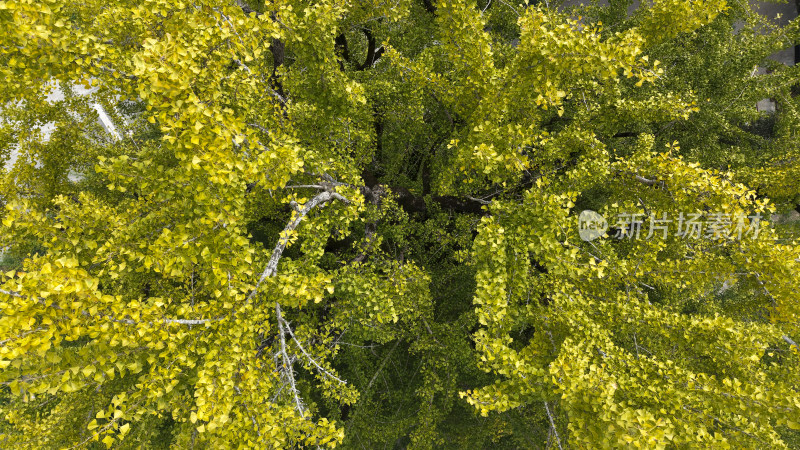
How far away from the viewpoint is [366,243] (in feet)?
22.3

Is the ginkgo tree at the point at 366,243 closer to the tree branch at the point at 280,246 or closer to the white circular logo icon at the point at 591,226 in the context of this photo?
the tree branch at the point at 280,246

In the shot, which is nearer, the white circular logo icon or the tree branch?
the tree branch

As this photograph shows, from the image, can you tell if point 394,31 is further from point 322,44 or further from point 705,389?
point 705,389

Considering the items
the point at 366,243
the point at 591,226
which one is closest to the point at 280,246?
the point at 366,243

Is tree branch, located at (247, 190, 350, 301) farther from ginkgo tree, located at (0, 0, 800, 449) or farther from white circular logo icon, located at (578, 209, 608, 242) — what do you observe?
white circular logo icon, located at (578, 209, 608, 242)

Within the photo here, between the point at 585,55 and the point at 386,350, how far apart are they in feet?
24.0

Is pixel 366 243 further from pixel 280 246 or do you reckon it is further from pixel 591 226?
pixel 591 226

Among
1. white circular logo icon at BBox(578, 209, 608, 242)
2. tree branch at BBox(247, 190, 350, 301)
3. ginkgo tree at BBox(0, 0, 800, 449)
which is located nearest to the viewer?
ginkgo tree at BBox(0, 0, 800, 449)

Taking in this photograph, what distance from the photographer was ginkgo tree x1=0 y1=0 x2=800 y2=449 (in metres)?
3.39

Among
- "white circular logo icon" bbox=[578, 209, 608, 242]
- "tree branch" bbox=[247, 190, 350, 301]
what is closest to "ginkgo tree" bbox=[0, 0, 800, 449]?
"tree branch" bbox=[247, 190, 350, 301]

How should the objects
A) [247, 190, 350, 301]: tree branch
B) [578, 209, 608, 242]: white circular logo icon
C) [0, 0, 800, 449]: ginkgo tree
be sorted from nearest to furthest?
1. [0, 0, 800, 449]: ginkgo tree
2. [247, 190, 350, 301]: tree branch
3. [578, 209, 608, 242]: white circular logo icon

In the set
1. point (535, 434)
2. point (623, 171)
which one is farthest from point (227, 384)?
point (535, 434)

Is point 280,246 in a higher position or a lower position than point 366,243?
higher

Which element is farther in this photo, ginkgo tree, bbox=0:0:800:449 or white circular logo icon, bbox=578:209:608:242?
white circular logo icon, bbox=578:209:608:242
